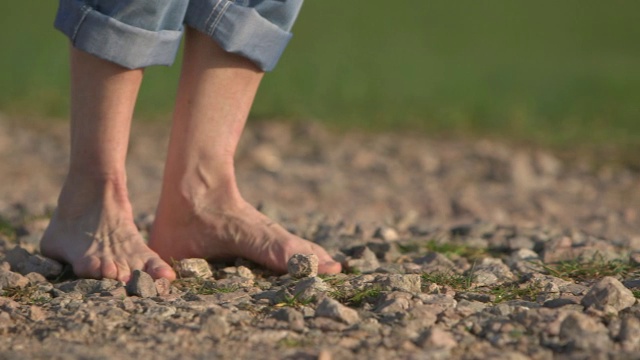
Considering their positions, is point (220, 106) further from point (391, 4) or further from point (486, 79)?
point (391, 4)

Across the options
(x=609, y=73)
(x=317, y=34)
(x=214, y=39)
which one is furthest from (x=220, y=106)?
(x=317, y=34)

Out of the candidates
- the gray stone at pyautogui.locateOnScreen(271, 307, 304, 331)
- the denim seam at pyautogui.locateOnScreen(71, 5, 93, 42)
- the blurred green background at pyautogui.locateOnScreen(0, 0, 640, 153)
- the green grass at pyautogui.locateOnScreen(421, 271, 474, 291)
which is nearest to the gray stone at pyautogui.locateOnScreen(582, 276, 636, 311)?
the green grass at pyautogui.locateOnScreen(421, 271, 474, 291)

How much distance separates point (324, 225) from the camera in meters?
3.46

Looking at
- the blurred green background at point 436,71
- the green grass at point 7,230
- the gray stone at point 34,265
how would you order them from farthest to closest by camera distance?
the blurred green background at point 436,71 → the green grass at point 7,230 → the gray stone at point 34,265

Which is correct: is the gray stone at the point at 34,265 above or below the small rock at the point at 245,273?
below

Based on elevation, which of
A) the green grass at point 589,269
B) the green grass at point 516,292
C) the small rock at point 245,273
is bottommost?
the small rock at point 245,273

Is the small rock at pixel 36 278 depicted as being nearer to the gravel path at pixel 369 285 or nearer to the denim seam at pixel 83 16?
the gravel path at pixel 369 285

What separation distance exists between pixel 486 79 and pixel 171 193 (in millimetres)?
5397

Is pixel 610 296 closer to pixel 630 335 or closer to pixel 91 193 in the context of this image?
pixel 630 335

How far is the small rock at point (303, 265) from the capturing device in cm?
252

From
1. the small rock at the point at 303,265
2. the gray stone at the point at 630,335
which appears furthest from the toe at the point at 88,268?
the gray stone at the point at 630,335

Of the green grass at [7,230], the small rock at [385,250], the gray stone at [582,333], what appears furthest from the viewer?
the green grass at [7,230]

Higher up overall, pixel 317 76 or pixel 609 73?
pixel 609 73

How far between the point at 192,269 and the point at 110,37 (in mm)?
551
